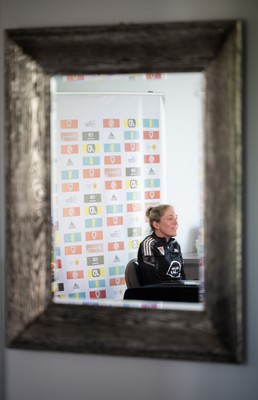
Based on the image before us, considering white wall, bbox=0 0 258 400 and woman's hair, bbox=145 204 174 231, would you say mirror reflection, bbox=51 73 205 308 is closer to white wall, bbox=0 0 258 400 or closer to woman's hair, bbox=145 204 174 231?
woman's hair, bbox=145 204 174 231

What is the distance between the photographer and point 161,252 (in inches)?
121

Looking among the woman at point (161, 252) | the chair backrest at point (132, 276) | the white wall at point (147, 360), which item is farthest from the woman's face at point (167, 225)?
the white wall at point (147, 360)

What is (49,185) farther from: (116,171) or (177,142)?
(116,171)

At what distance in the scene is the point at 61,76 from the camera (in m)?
1.86

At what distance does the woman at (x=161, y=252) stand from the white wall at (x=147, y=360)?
2.73 feet

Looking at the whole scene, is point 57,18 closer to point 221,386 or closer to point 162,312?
point 162,312

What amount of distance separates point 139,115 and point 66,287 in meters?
1.78

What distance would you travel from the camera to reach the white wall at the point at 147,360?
176 centimetres

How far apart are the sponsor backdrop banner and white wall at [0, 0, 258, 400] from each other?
1619mm

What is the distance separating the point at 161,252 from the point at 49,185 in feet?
4.28

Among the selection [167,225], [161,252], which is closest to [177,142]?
[167,225]

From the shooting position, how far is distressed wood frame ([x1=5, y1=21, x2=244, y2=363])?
5.66 ft

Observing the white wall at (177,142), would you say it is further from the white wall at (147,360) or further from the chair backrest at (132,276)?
the white wall at (147,360)

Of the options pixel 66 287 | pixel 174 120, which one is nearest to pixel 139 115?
pixel 174 120
